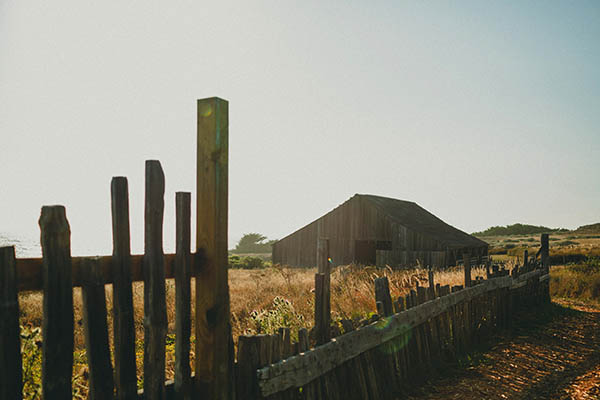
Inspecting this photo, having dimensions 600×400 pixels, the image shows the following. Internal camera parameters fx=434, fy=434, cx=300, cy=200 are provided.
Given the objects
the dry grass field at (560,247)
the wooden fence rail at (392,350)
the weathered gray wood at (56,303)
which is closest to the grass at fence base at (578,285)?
the wooden fence rail at (392,350)

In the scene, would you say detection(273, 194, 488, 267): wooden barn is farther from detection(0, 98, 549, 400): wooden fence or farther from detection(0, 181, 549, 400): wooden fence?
detection(0, 98, 549, 400): wooden fence

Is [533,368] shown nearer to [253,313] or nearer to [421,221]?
[253,313]

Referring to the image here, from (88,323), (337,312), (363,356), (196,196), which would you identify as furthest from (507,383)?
(88,323)

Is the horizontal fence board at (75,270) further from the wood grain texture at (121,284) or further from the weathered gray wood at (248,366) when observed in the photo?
the weathered gray wood at (248,366)

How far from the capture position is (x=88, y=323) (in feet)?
6.52

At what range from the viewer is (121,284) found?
2.09m

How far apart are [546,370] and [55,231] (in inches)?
239

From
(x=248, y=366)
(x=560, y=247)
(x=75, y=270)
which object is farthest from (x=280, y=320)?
(x=560, y=247)

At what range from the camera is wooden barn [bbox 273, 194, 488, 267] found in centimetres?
2200

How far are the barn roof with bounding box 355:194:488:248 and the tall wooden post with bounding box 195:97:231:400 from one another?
2058 centimetres

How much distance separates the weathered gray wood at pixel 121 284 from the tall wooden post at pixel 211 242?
1.37ft

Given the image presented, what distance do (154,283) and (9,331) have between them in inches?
25.2

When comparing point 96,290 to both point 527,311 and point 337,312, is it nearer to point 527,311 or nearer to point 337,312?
point 337,312

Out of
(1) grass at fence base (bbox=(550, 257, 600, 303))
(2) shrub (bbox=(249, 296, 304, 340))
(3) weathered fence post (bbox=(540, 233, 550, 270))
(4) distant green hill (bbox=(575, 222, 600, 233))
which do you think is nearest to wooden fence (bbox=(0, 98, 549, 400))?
(2) shrub (bbox=(249, 296, 304, 340))
